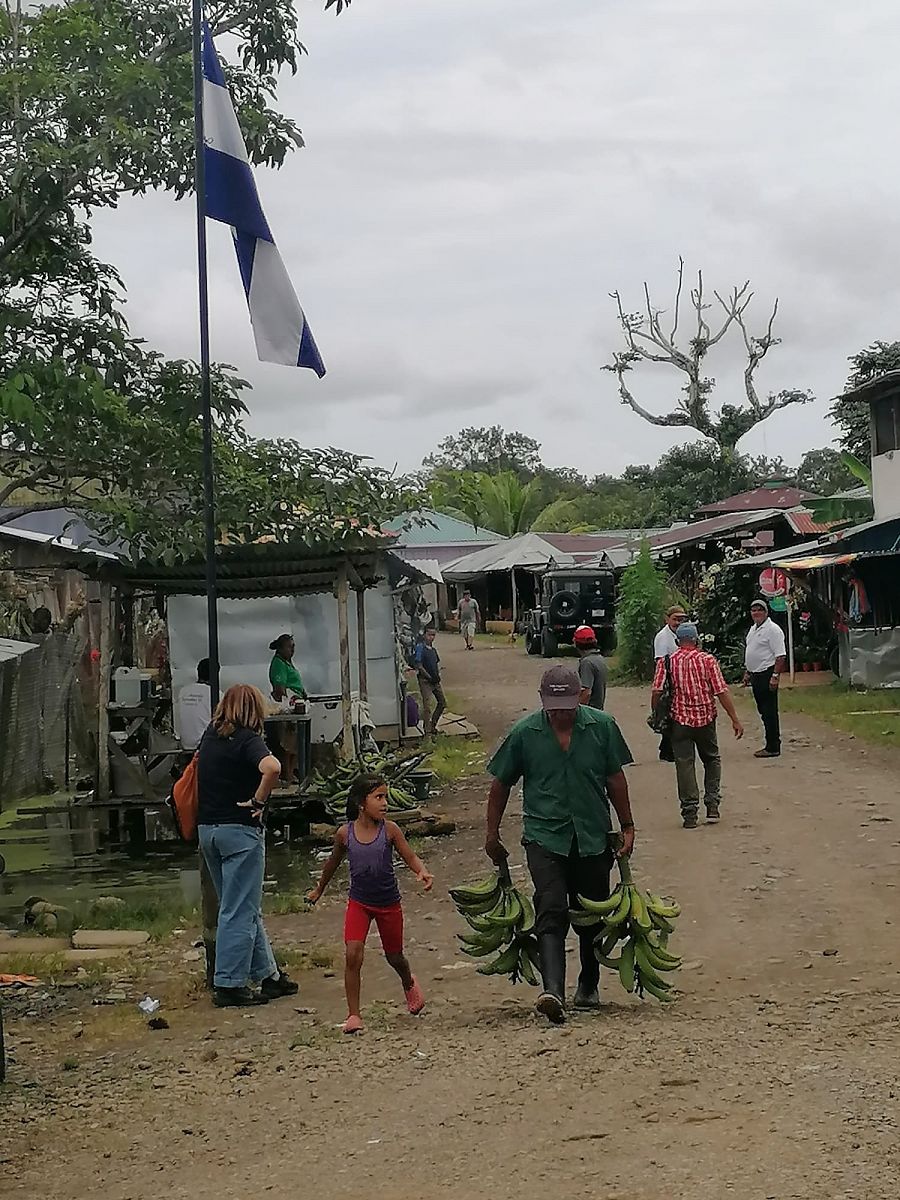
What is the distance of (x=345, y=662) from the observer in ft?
50.3

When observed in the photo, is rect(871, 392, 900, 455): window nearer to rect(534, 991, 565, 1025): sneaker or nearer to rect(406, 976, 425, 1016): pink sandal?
rect(406, 976, 425, 1016): pink sandal

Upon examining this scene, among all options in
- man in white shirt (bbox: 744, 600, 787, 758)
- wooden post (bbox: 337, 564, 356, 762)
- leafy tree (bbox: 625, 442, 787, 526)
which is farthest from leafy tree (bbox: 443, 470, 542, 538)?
wooden post (bbox: 337, 564, 356, 762)

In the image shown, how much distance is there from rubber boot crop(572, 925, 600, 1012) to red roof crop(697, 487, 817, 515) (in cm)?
3492

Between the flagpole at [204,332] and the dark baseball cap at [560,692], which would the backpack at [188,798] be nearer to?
the flagpole at [204,332]

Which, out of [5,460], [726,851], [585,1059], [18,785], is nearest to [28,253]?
[5,460]

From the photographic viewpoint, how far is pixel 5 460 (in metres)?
12.1

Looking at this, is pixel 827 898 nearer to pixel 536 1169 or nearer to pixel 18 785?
pixel 536 1169

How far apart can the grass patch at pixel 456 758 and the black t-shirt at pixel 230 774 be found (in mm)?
9579

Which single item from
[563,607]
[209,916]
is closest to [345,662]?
[209,916]

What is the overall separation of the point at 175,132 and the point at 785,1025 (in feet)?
24.8

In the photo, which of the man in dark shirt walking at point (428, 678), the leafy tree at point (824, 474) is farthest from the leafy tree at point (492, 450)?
the man in dark shirt walking at point (428, 678)

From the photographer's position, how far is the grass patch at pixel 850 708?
1974 centimetres

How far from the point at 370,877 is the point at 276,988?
4.61 ft

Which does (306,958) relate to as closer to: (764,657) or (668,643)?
(668,643)
